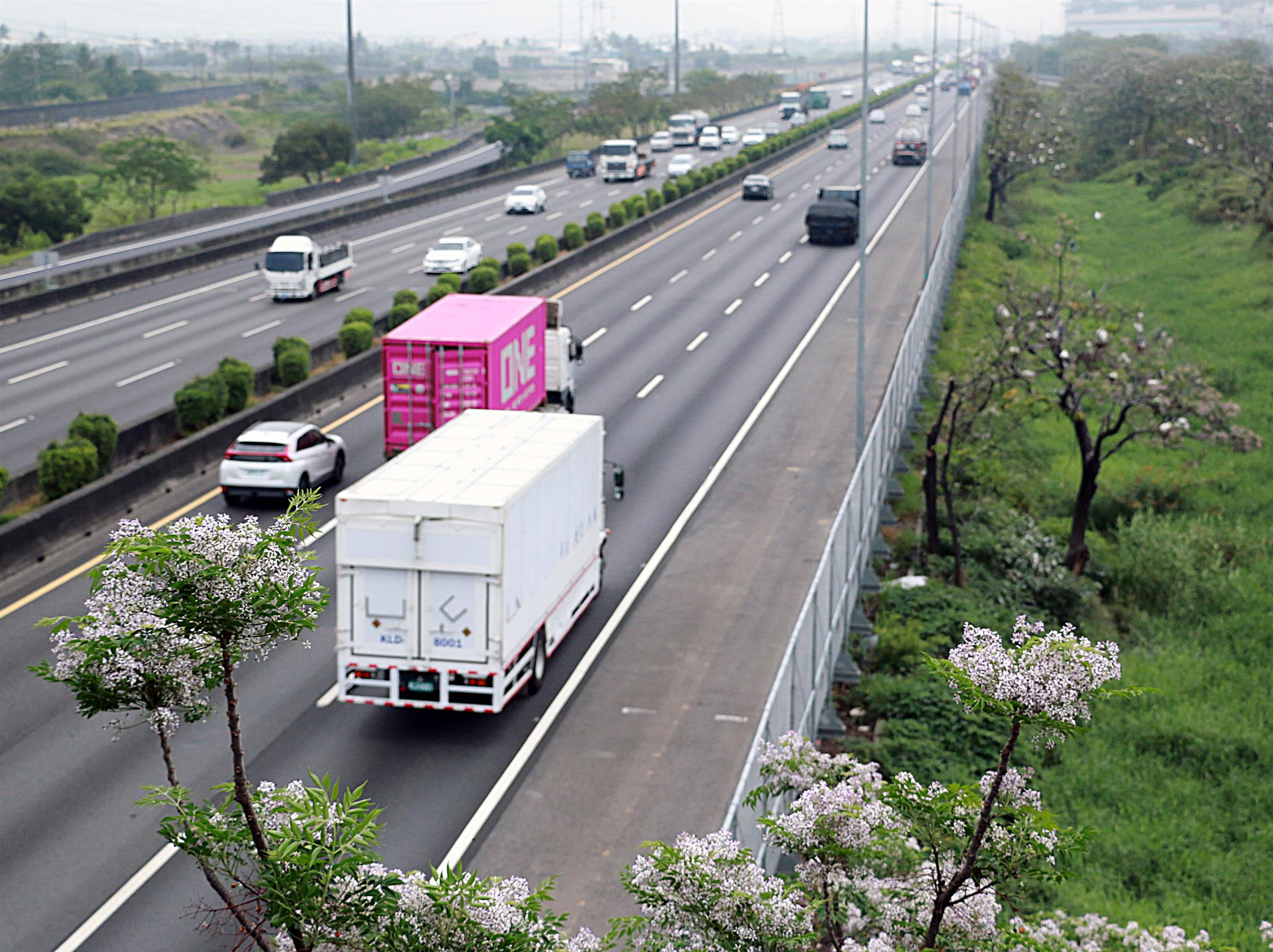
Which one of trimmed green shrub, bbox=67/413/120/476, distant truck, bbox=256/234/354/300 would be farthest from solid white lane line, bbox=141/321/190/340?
trimmed green shrub, bbox=67/413/120/476

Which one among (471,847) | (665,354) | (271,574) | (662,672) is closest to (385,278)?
(665,354)

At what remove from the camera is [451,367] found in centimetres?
2533

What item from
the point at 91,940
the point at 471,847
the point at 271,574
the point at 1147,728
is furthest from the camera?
the point at 1147,728

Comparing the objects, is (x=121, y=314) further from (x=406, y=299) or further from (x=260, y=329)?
(x=406, y=299)

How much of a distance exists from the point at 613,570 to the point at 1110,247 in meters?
53.4

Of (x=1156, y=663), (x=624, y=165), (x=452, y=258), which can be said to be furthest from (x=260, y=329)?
(x=624, y=165)

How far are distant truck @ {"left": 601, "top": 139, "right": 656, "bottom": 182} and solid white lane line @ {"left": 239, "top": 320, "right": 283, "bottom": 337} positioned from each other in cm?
4434

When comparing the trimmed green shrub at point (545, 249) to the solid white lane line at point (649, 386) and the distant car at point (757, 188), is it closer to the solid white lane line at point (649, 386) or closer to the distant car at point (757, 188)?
the solid white lane line at point (649, 386)

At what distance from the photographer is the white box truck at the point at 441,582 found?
54.0 feet

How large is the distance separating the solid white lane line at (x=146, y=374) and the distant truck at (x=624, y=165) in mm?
50516

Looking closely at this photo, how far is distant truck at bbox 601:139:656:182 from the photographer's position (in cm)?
8519

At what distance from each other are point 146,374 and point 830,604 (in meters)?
24.7

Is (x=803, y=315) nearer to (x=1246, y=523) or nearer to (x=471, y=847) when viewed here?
(x=1246, y=523)

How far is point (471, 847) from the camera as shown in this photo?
598 inches
